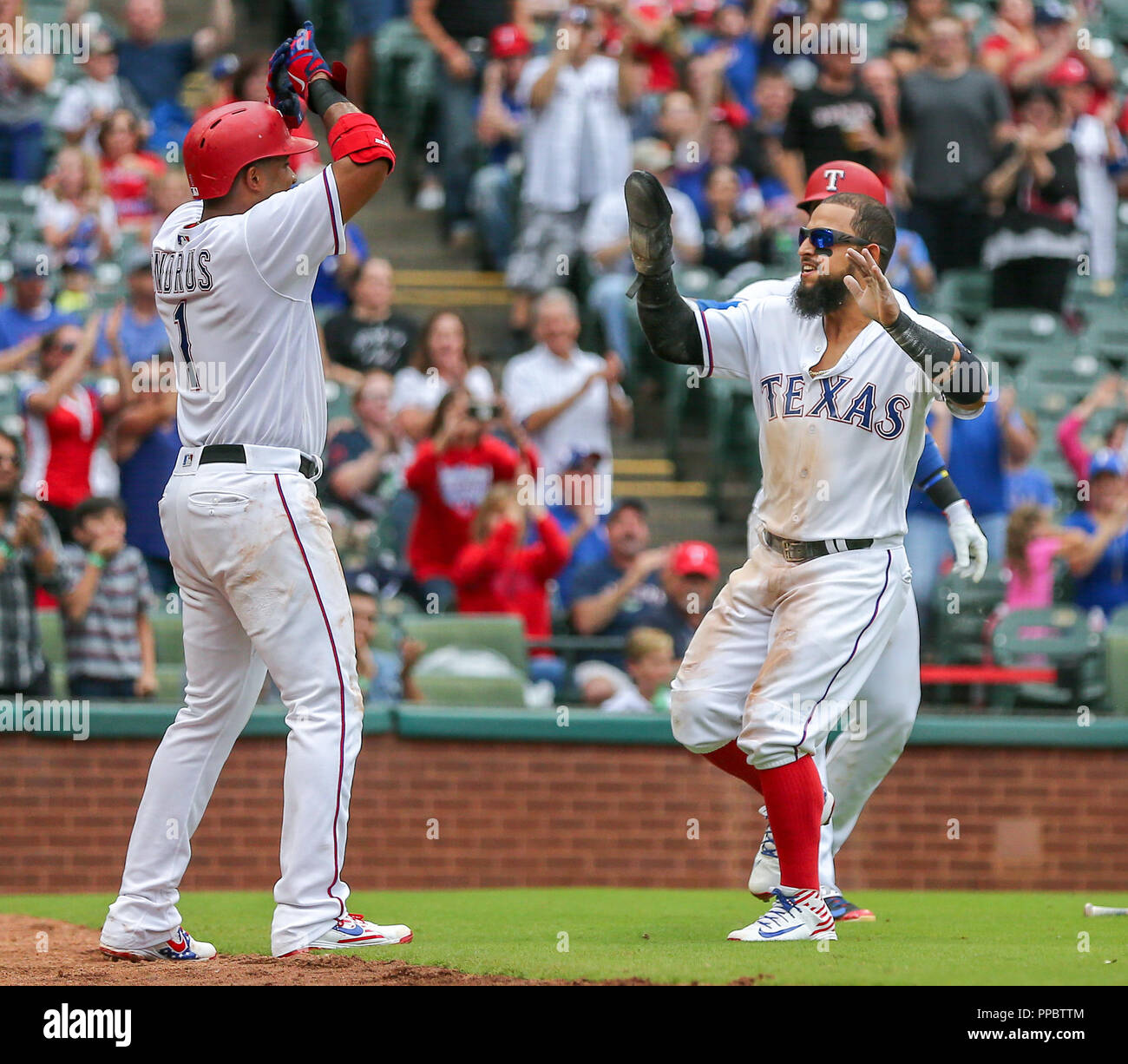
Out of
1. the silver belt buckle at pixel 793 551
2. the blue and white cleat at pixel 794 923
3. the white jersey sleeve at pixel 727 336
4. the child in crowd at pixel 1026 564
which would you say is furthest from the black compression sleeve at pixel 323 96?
the child in crowd at pixel 1026 564

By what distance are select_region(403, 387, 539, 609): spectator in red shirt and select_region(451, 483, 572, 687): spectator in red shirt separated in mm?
83

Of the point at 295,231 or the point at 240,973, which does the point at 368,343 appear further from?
the point at 240,973

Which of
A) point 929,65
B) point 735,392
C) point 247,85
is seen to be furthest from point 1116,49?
point 247,85

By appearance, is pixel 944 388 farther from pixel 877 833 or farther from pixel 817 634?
pixel 877 833

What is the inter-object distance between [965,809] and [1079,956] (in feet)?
11.2

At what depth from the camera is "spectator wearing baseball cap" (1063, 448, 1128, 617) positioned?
9664 millimetres

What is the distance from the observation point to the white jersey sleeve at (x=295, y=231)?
4594 mm

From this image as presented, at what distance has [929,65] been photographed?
39.5 ft

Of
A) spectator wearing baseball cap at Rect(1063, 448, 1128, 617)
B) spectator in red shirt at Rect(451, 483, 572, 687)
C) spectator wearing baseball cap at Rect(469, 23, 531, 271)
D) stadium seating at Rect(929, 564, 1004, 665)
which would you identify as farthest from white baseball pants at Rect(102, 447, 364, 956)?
spectator wearing baseball cap at Rect(469, 23, 531, 271)

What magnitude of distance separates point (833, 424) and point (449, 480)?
4.04 metres

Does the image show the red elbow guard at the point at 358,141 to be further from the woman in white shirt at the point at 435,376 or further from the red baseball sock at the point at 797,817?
the woman in white shirt at the point at 435,376

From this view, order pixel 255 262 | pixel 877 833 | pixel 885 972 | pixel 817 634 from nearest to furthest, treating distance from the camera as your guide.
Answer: pixel 885 972
pixel 255 262
pixel 817 634
pixel 877 833

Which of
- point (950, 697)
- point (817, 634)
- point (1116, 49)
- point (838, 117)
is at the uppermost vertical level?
point (1116, 49)

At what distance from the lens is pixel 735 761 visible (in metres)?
5.40
